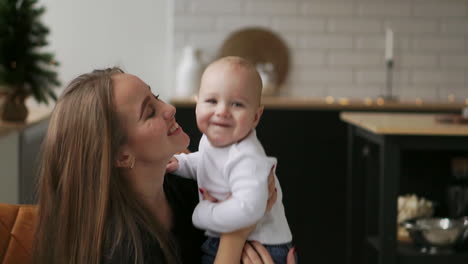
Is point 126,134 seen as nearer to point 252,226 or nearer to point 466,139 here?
point 252,226

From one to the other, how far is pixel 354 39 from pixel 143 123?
377 centimetres

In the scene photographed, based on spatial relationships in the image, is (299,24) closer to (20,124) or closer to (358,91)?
(358,91)

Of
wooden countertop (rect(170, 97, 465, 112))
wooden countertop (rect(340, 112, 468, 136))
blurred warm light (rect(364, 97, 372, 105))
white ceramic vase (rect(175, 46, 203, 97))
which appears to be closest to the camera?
wooden countertop (rect(340, 112, 468, 136))

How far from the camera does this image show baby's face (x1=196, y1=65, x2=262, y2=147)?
1.72 metres

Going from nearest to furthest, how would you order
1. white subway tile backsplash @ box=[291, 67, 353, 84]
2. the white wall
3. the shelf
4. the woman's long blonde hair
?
the woman's long blonde hair → the shelf → white subway tile backsplash @ box=[291, 67, 353, 84] → the white wall

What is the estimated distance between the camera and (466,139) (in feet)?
10.3

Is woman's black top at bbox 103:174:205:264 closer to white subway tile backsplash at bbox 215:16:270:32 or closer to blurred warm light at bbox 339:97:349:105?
blurred warm light at bbox 339:97:349:105

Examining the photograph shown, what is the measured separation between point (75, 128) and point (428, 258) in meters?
2.15

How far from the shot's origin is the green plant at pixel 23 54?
11.0ft

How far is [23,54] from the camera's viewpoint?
11.1 feet

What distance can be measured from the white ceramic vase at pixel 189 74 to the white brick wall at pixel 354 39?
0.15 meters

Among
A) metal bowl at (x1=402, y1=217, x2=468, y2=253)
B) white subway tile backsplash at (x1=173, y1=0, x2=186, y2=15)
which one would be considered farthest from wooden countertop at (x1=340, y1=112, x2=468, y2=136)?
white subway tile backsplash at (x1=173, y1=0, x2=186, y2=15)

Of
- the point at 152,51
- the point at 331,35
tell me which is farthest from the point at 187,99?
the point at 331,35

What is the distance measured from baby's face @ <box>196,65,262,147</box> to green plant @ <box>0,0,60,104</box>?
1.83 metres
